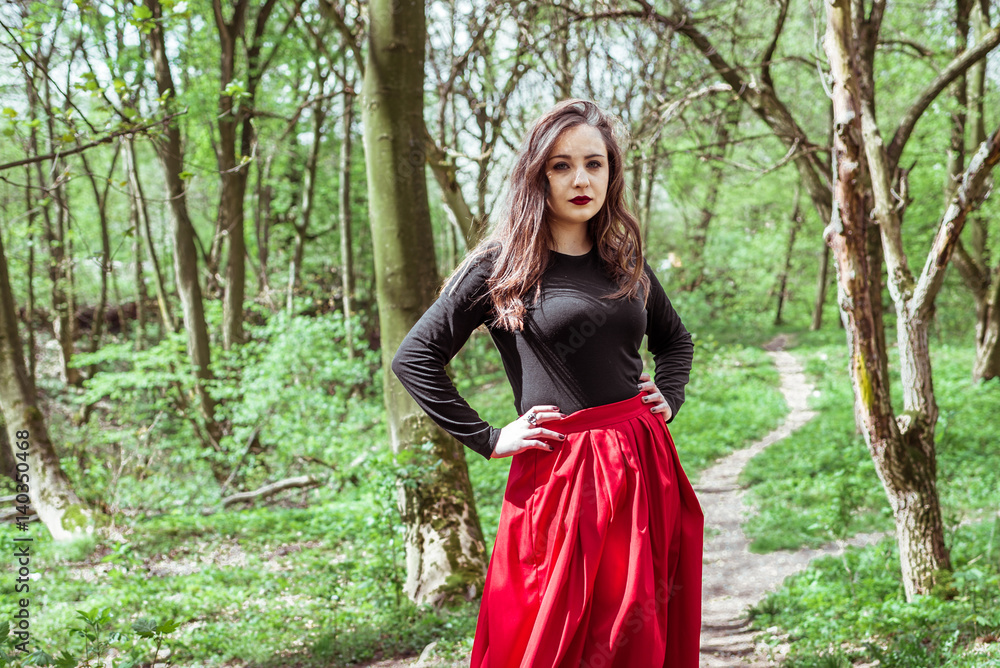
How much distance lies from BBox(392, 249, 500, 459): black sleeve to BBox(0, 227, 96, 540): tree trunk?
4.96m

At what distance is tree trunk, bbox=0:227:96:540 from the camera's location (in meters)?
5.71

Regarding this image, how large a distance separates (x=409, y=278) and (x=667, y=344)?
1.85m

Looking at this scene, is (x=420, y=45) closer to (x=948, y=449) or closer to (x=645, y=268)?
(x=645, y=268)

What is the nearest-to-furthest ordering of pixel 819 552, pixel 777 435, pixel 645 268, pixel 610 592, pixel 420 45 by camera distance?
pixel 610 592 < pixel 645 268 < pixel 420 45 < pixel 819 552 < pixel 777 435

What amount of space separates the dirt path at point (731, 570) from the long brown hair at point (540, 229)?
6.50 ft

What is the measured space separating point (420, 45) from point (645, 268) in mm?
2361

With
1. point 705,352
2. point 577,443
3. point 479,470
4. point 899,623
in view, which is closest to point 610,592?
point 577,443

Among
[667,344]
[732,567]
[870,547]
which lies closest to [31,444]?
[667,344]

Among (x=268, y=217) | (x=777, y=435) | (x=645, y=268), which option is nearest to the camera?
(x=645, y=268)

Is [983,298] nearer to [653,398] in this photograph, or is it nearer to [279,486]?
[279,486]

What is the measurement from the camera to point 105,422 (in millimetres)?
14070

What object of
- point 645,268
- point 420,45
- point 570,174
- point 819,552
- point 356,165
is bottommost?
point 819,552

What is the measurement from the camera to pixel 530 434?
204 cm

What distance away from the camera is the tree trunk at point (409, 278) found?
3867 mm
